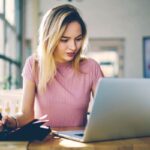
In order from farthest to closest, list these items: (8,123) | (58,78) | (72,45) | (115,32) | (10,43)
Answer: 1. (115,32)
2. (10,43)
3. (58,78)
4. (72,45)
5. (8,123)

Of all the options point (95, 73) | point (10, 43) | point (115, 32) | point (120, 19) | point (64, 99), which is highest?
point (120, 19)

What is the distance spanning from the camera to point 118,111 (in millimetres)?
993

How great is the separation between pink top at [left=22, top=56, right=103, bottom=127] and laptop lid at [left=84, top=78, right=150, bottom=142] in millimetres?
489

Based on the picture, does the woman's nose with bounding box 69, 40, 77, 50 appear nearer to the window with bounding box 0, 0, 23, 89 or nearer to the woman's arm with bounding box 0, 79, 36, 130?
the woman's arm with bounding box 0, 79, 36, 130

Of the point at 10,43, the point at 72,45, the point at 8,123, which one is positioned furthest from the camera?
the point at 10,43

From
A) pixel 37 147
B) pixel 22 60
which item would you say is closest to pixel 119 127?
pixel 37 147

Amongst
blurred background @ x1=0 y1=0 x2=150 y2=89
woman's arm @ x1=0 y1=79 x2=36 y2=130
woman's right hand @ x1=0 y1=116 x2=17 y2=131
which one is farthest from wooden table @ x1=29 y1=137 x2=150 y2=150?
blurred background @ x1=0 y1=0 x2=150 y2=89

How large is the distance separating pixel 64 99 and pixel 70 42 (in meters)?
0.24

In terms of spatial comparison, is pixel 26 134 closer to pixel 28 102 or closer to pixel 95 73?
pixel 28 102

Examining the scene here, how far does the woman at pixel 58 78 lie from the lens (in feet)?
4.87

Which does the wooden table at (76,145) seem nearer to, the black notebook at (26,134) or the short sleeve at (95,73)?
the black notebook at (26,134)

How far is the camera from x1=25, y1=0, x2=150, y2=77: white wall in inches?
265

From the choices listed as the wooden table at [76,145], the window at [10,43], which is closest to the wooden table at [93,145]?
the wooden table at [76,145]

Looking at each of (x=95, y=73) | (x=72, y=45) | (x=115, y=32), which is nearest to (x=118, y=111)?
(x=72, y=45)
